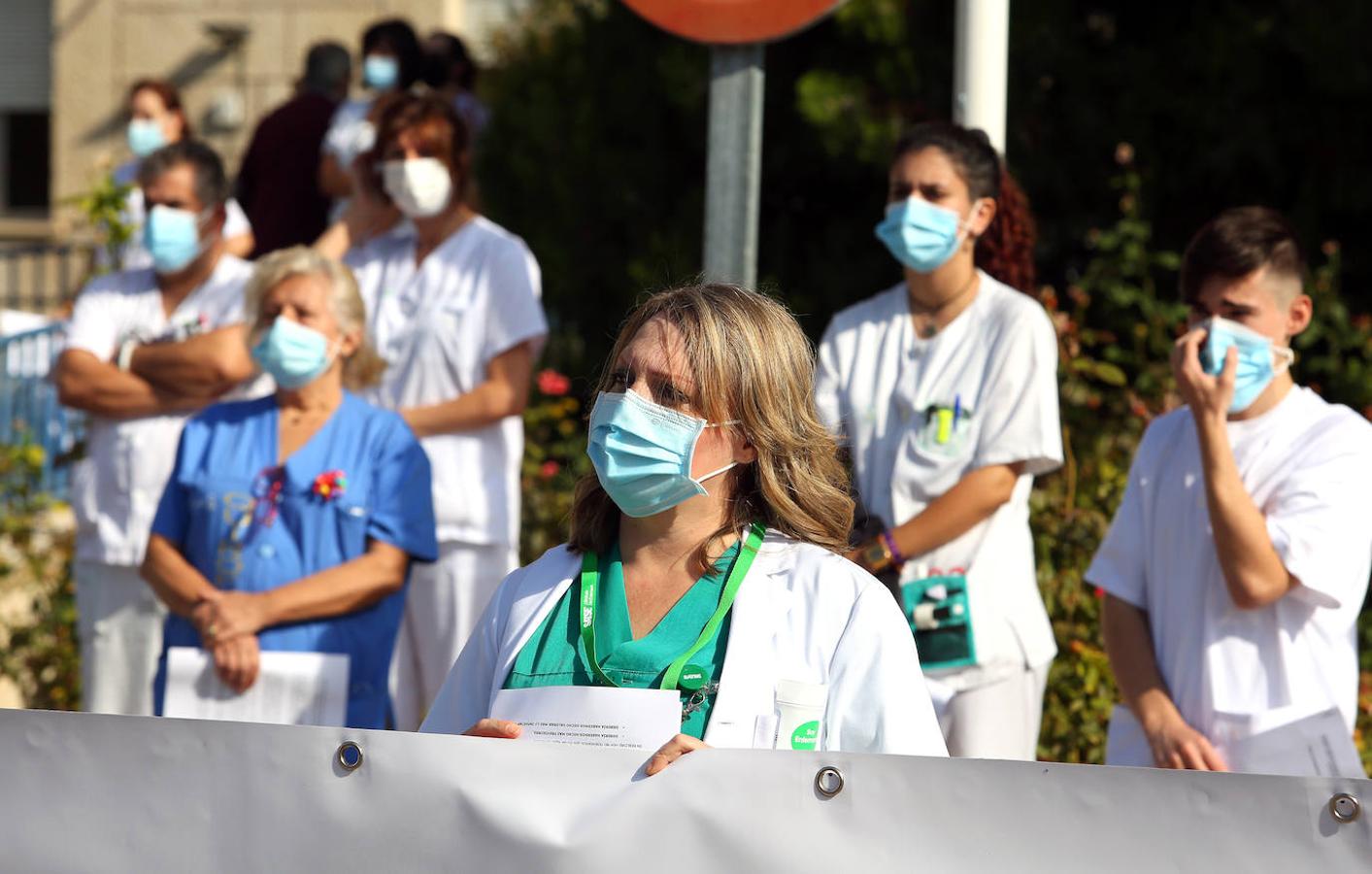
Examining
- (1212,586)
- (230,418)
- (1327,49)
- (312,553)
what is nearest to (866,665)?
(1212,586)

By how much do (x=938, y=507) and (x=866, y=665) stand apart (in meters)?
1.56

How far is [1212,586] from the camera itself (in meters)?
3.73

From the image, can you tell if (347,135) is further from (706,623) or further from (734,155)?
(706,623)

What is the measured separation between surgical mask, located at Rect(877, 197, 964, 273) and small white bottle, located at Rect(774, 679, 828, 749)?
1952 millimetres

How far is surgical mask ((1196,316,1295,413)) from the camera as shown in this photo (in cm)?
374

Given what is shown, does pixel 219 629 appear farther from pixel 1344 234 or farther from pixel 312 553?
pixel 1344 234

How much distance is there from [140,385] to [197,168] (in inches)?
29.4

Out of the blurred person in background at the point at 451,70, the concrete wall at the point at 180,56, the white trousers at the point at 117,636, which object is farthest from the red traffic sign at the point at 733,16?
the concrete wall at the point at 180,56

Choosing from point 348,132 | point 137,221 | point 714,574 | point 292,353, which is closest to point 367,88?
point 348,132

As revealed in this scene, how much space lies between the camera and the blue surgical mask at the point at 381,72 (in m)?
7.36

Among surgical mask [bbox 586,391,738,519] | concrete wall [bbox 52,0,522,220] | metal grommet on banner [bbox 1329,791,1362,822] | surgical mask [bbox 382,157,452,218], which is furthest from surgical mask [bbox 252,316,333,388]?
concrete wall [bbox 52,0,522,220]

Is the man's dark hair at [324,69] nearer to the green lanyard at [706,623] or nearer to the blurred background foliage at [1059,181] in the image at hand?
the blurred background foliage at [1059,181]

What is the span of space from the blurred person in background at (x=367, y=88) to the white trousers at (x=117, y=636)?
195 centimetres

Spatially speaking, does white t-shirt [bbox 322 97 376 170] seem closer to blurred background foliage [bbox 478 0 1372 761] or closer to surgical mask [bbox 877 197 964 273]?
blurred background foliage [bbox 478 0 1372 761]
